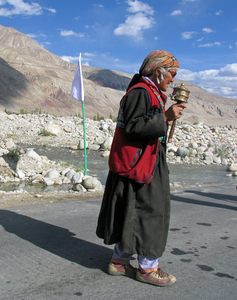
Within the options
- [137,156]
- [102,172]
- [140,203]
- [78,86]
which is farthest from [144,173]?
[102,172]

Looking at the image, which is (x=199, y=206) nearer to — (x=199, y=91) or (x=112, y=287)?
(x=112, y=287)

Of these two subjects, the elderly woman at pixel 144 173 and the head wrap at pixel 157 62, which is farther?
the head wrap at pixel 157 62

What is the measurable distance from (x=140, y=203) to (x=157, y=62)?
3.73ft

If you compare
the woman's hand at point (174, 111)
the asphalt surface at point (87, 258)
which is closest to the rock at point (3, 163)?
the asphalt surface at point (87, 258)

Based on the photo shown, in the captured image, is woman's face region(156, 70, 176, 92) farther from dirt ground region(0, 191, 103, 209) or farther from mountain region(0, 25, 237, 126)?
mountain region(0, 25, 237, 126)

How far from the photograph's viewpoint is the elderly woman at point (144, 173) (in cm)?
250

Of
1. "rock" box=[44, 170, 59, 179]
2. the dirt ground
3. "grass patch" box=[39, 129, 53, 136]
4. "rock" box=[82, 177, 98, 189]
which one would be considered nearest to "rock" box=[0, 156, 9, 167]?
"rock" box=[44, 170, 59, 179]

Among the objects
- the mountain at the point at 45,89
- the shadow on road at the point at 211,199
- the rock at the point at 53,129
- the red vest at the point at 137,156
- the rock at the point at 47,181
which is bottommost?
the rock at the point at 47,181

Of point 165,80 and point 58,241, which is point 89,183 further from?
point 165,80

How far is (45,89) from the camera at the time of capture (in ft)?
212

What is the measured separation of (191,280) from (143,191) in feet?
3.01

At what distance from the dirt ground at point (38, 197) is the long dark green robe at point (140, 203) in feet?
10.1

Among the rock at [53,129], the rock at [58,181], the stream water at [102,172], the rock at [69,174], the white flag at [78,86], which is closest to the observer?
the white flag at [78,86]

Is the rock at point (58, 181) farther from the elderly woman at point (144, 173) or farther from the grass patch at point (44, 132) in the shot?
the grass patch at point (44, 132)
